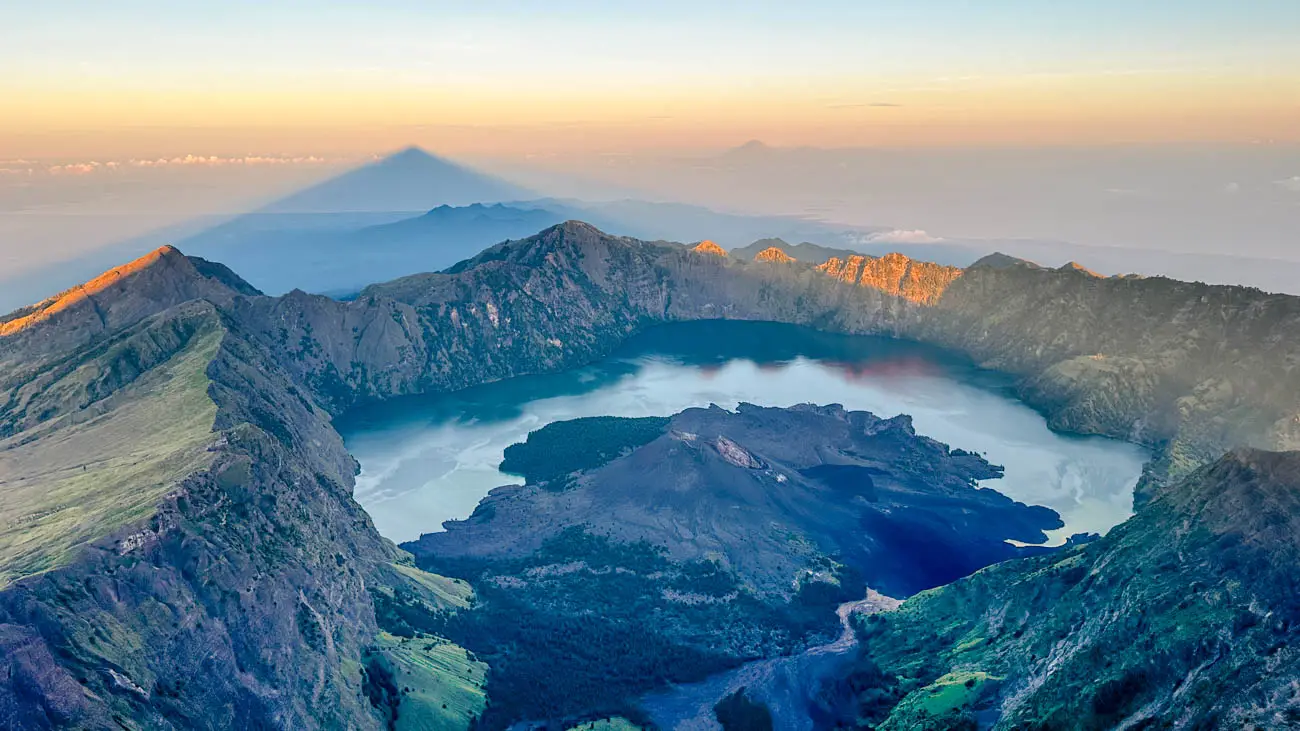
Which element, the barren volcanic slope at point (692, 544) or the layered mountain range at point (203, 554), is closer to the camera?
the layered mountain range at point (203, 554)

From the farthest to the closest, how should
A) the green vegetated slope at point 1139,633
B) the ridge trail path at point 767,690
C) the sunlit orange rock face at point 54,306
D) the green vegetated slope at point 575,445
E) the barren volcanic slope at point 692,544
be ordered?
the sunlit orange rock face at point 54,306
the green vegetated slope at point 575,445
the barren volcanic slope at point 692,544
the ridge trail path at point 767,690
the green vegetated slope at point 1139,633

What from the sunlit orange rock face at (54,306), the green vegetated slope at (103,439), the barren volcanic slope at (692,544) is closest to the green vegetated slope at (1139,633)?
the barren volcanic slope at (692,544)

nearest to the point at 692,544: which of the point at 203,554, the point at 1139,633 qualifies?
the point at 1139,633

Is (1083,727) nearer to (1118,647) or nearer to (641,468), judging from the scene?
(1118,647)

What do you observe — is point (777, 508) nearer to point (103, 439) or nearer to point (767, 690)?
point (767, 690)

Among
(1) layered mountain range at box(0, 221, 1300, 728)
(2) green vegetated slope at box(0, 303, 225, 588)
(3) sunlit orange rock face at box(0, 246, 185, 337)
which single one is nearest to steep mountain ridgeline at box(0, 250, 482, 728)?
(1) layered mountain range at box(0, 221, 1300, 728)

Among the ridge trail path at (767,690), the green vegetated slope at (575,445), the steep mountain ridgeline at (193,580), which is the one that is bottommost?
the ridge trail path at (767,690)

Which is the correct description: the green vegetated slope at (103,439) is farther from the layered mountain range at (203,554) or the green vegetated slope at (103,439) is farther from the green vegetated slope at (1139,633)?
the green vegetated slope at (1139,633)
